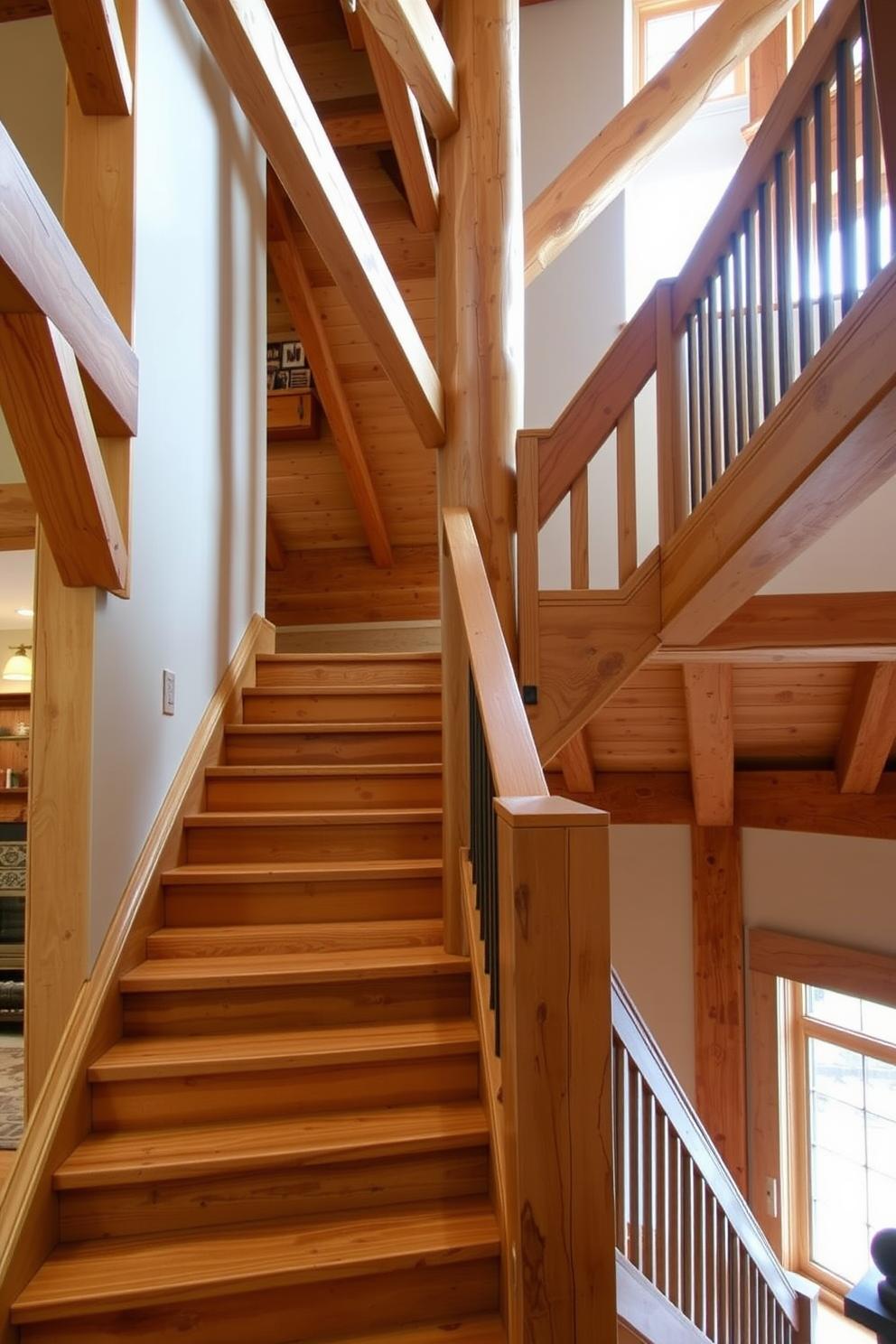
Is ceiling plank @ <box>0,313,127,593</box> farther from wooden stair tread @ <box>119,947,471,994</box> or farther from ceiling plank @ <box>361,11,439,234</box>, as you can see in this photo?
ceiling plank @ <box>361,11,439,234</box>

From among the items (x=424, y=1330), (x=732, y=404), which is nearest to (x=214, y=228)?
(x=732, y=404)

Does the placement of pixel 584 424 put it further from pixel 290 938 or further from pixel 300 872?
pixel 290 938

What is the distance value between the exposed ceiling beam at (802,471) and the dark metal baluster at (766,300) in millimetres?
145

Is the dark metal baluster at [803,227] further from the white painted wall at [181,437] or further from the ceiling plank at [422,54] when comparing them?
the white painted wall at [181,437]

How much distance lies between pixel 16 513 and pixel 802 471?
82.2 inches

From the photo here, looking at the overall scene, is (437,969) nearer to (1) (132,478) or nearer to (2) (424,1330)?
(2) (424,1330)

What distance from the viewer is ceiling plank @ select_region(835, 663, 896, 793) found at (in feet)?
11.8

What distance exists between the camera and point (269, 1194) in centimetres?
185

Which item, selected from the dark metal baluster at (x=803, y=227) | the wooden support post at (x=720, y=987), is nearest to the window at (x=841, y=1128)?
the wooden support post at (x=720, y=987)

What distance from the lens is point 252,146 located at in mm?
3645

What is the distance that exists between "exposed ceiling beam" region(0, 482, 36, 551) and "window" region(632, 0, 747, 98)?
400 cm

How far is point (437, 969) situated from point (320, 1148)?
0.52m

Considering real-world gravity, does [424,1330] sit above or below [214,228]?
below

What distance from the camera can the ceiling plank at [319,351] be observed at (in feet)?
14.9
